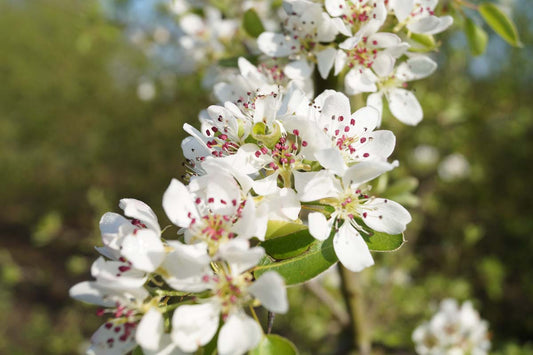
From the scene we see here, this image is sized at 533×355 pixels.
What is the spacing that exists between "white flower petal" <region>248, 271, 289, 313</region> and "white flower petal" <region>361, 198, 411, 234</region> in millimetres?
290

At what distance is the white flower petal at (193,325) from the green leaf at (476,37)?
42.8 inches

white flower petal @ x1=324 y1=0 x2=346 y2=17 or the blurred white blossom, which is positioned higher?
white flower petal @ x1=324 y1=0 x2=346 y2=17

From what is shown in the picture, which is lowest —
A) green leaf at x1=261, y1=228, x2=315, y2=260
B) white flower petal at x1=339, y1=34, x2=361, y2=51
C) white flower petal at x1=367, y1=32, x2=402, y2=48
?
green leaf at x1=261, y1=228, x2=315, y2=260

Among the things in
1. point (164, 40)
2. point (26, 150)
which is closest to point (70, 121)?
point (26, 150)

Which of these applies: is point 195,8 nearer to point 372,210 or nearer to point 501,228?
point 372,210

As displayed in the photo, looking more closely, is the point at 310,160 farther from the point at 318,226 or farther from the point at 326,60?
the point at 326,60

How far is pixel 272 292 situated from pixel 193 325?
137 millimetres

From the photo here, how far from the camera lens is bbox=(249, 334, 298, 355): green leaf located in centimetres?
69

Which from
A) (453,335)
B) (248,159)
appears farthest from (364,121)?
(453,335)

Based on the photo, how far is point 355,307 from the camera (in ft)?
4.72

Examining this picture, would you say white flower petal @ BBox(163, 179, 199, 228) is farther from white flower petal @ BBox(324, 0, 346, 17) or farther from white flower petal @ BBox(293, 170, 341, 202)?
white flower petal @ BBox(324, 0, 346, 17)

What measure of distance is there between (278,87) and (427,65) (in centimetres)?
41

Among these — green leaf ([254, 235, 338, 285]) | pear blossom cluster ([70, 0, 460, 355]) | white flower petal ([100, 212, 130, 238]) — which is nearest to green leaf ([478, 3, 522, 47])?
pear blossom cluster ([70, 0, 460, 355])

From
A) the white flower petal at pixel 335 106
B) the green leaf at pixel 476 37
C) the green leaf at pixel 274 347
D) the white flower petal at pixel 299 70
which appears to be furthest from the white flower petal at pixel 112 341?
the green leaf at pixel 476 37
